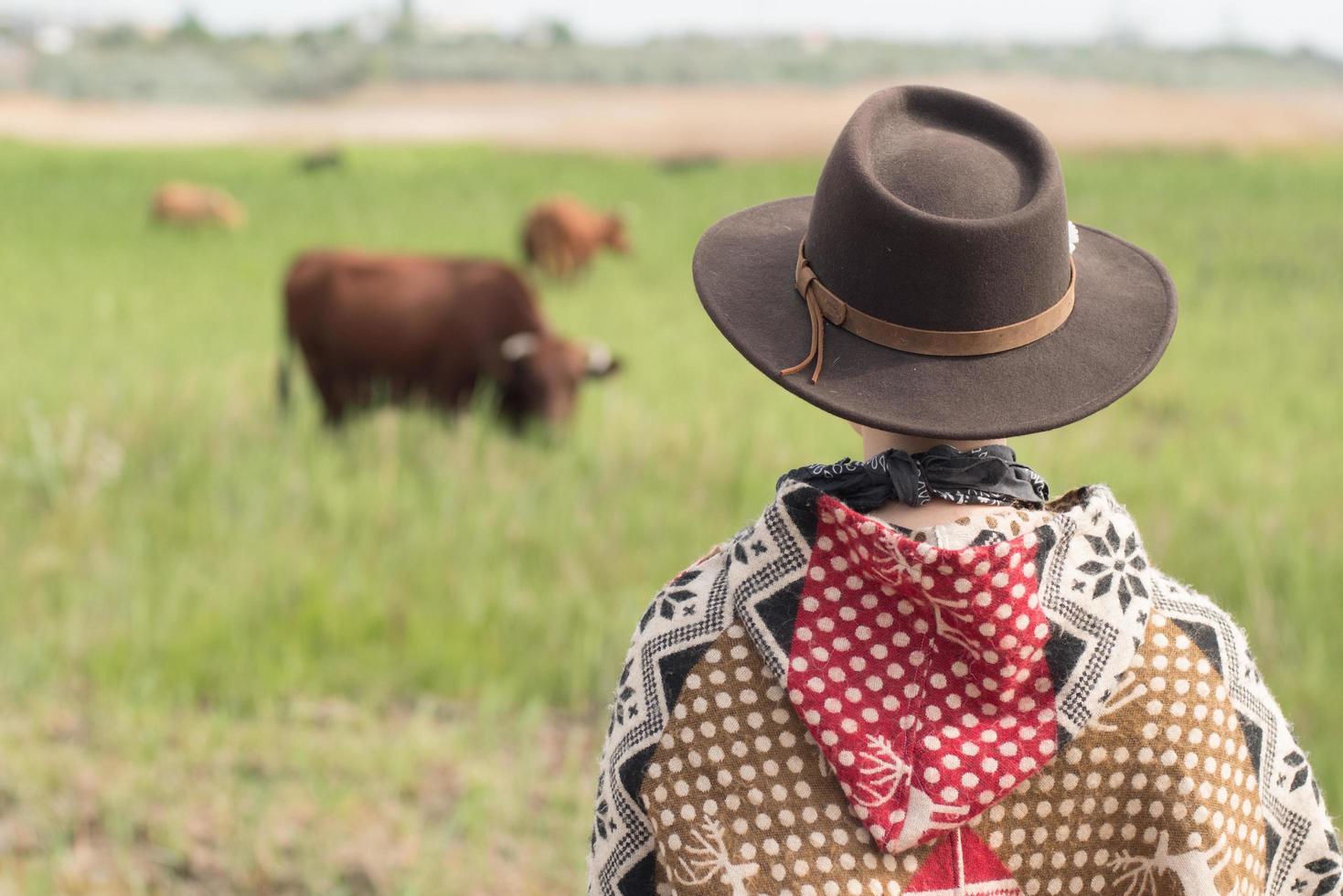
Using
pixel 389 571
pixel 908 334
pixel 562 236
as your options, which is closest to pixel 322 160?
pixel 562 236

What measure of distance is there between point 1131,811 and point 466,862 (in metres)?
2.07

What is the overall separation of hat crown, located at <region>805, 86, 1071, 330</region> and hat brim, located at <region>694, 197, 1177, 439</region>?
5 centimetres

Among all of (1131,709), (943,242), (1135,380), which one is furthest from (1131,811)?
(943,242)

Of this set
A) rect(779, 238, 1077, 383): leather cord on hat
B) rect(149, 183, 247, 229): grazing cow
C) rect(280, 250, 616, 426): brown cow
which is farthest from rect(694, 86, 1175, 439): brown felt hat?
rect(149, 183, 247, 229): grazing cow

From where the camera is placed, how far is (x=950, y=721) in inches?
50.6

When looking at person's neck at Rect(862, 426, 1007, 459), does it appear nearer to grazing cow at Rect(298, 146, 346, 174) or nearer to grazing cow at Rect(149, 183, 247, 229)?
grazing cow at Rect(149, 183, 247, 229)

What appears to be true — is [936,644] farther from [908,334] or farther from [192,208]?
[192,208]

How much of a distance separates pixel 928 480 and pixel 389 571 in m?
3.65

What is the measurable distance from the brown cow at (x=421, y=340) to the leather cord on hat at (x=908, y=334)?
577cm

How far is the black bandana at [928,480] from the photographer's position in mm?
1310

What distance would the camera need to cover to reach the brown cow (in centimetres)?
723

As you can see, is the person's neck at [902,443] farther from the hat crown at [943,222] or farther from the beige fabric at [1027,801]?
the beige fabric at [1027,801]

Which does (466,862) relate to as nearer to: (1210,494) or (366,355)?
(1210,494)

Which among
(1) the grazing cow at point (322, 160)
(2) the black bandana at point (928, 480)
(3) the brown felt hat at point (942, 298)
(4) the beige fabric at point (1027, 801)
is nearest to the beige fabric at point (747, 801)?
(4) the beige fabric at point (1027, 801)
